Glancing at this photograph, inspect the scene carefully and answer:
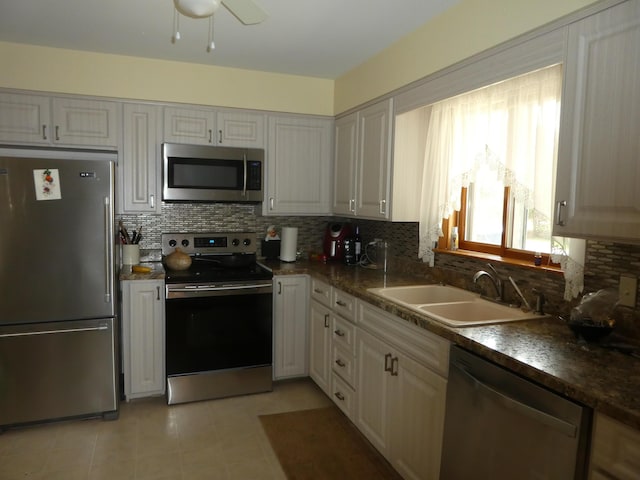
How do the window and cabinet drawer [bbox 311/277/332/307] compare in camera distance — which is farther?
cabinet drawer [bbox 311/277/332/307]

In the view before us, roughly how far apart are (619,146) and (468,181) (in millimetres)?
1088

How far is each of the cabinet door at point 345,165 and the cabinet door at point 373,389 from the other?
114 cm

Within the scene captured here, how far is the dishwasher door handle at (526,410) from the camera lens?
4.25ft

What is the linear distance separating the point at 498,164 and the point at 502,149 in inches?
3.1

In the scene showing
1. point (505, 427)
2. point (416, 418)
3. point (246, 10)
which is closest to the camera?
point (505, 427)

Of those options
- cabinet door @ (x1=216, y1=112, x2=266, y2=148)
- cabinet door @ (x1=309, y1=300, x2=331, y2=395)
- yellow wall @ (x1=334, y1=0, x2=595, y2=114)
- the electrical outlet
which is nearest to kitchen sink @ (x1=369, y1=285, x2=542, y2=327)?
the electrical outlet

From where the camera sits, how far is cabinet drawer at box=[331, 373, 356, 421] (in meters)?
2.68

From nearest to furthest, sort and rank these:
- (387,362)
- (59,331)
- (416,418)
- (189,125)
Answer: (416,418), (387,362), (59,331), (189,125)

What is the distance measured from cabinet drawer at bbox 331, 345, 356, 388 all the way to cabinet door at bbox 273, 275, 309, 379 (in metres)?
0.47

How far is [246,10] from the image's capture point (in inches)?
66.0

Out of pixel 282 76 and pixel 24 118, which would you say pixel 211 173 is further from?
pixel 24 118

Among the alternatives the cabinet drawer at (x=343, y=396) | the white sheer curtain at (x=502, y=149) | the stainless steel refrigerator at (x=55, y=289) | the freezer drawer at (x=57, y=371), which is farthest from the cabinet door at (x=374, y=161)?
the freezer drawer at (x=57, y=371)

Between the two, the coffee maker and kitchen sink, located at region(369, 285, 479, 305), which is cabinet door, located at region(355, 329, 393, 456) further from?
the coffee maker

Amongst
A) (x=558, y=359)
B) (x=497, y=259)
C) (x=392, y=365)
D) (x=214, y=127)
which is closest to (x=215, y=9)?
(x=558, y=359)
